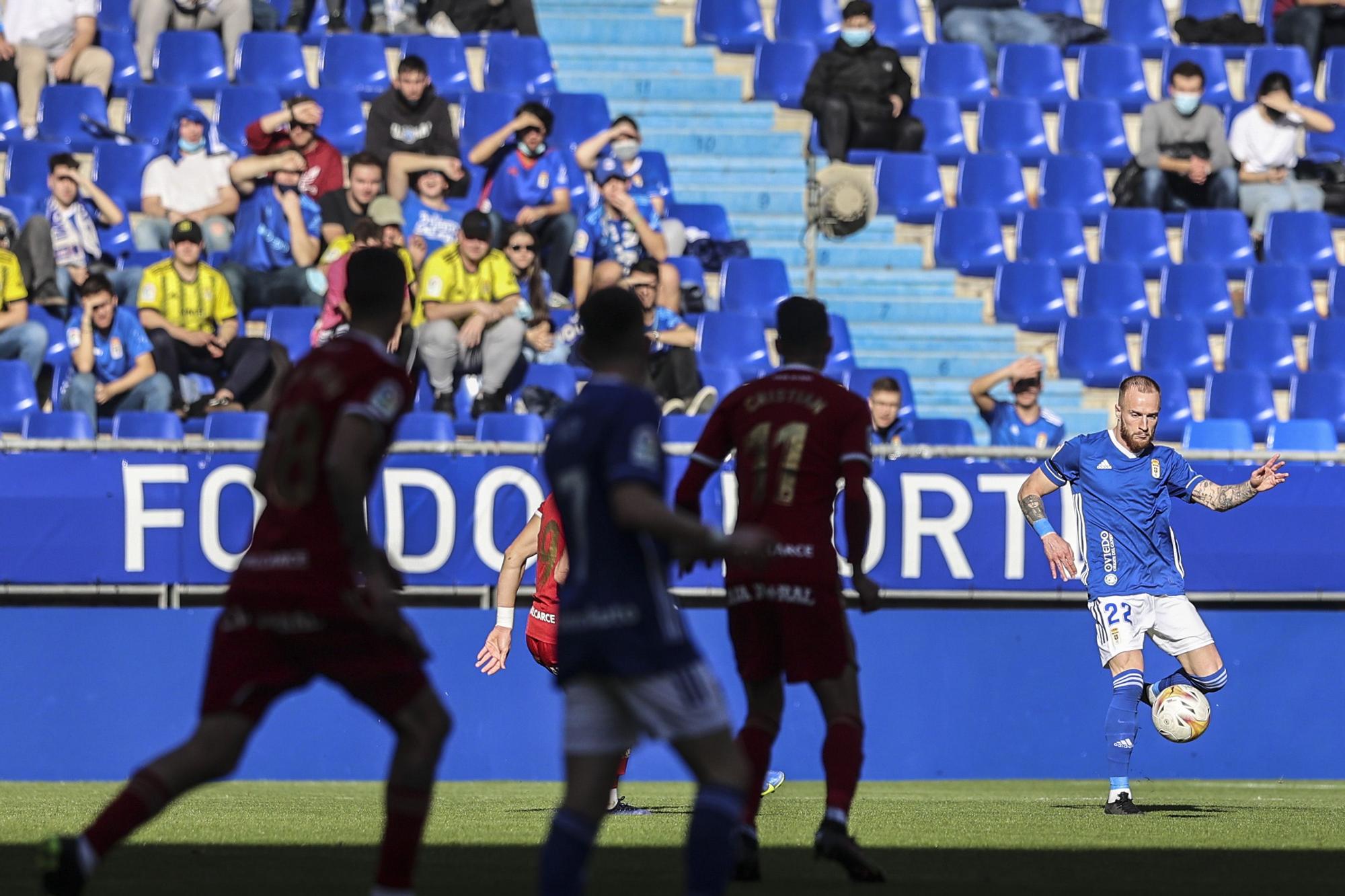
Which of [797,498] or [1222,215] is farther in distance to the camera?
[1222,215]

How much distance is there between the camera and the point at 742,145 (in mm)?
18734

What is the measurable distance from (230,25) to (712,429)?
12.2m

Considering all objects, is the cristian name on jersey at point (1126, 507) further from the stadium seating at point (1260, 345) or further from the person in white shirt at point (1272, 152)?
the person in white shirt at point (1272, 152)

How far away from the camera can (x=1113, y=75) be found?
19.8 metres

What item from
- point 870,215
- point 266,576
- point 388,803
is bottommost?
point 388,803

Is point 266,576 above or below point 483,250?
below

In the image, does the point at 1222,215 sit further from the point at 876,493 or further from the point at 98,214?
the point at 98,214

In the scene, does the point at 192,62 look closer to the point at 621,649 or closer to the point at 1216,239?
the point at 1216,239

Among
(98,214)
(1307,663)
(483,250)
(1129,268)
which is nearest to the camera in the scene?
(1307,663)

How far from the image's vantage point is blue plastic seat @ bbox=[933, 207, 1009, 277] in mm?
17891

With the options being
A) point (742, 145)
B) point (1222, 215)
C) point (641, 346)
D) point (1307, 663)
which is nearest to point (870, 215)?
point (742, 145)

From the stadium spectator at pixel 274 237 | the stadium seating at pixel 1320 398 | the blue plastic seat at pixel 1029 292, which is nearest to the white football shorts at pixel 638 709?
the stadium spectator at pixel 274 237

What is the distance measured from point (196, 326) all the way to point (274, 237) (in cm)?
144

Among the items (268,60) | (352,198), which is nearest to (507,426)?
(352,198)
